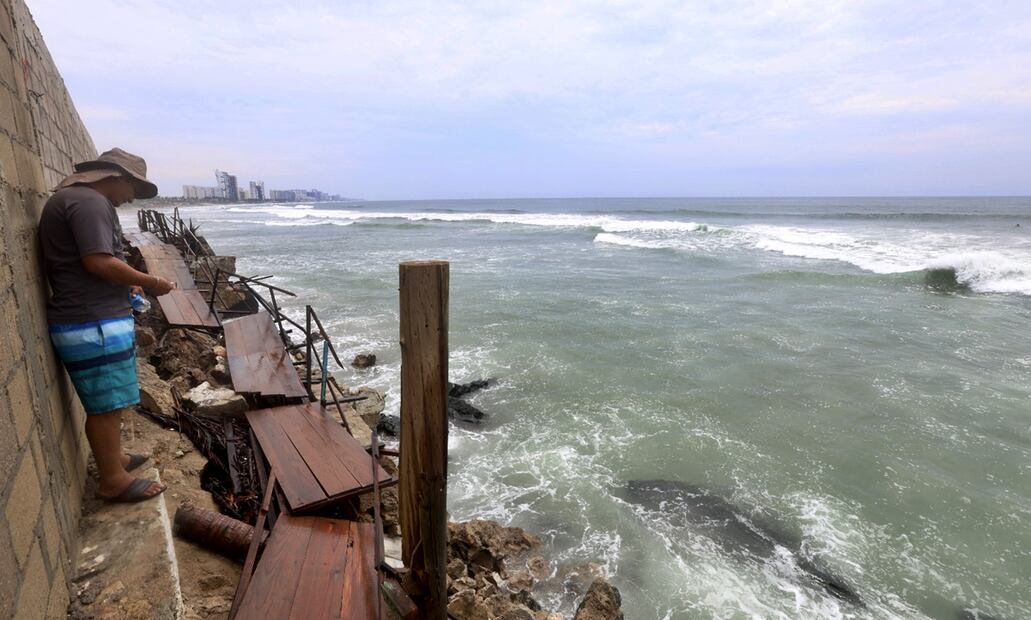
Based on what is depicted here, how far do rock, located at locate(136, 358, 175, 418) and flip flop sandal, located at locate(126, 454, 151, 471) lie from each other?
1152 mm

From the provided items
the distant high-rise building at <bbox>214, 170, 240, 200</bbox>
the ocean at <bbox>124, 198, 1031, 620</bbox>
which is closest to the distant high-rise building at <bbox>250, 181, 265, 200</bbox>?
the distant high-rise building at <bbox>214, 170, 240, 200</bbox>

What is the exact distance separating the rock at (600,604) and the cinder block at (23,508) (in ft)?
11.8

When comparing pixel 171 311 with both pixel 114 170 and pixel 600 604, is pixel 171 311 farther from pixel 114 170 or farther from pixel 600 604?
pixel 600 604

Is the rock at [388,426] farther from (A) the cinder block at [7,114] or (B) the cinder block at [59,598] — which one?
(A) the cinder block at [7,114]

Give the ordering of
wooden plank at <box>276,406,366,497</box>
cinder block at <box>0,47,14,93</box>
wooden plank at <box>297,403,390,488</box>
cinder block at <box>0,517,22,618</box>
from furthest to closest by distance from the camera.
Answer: wooden plank at <box>297,403,390,488</box>, wooden plank at <box>276,406,366,497</box>, cinder block at <box>0,47,14,93</box>, cinder block at <box>0,517,22,618</box>

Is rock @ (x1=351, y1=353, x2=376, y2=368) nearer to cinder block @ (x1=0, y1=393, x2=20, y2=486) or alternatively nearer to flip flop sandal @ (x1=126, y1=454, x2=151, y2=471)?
flip flop sandal @ (x1=126, y1=454, x2=151, y2=471)

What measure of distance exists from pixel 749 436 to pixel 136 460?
7.21 metres

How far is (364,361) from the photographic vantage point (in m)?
9.59

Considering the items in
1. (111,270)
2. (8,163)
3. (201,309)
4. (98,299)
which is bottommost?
(201,309)

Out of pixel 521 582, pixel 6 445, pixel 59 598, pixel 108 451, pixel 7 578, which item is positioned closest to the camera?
pixel 7 578

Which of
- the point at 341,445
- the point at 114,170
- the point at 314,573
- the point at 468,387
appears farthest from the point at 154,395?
the point at 468,387

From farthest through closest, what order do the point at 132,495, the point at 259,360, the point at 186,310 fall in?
1. the point at 186,310
2. the point at 259,360
3. the point at 132,495

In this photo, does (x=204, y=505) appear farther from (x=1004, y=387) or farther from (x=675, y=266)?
(x=675, y=266)

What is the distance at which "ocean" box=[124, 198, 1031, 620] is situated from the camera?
194 inches
